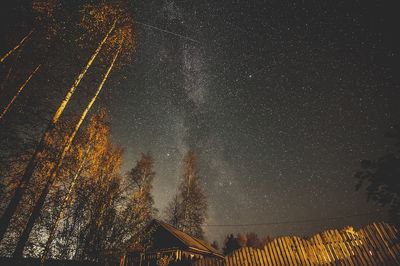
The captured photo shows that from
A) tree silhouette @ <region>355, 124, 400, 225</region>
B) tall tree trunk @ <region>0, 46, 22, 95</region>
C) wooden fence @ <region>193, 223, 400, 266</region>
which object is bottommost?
tree silhouette @ <region>355, 124, 400, 225</region>

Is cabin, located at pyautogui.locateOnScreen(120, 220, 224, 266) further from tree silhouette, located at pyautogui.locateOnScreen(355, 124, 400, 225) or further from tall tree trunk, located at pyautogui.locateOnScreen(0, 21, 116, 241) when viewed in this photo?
tree silhouette, located at pyautogui.locateOnScreen(355, 124, 400, 225)

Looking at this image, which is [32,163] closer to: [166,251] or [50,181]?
[50,181]

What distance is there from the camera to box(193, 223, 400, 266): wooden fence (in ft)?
21.4

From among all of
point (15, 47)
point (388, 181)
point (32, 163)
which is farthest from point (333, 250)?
point (15, 47)

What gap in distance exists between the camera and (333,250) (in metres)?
7.46

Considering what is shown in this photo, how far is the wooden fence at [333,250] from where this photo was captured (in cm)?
652

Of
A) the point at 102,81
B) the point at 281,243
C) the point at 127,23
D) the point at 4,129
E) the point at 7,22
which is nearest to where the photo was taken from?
the point at 7,22

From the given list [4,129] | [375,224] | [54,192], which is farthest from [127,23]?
[375,224]

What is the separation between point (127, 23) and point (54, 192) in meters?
11.2

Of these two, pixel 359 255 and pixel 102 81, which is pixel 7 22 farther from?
pixel 359 255

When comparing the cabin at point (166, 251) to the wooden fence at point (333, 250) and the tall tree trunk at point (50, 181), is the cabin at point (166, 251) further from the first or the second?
the tall tree trunk at point (50, 181)

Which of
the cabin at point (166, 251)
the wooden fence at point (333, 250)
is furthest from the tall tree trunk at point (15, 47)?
the wooden fence at point (333, 250)

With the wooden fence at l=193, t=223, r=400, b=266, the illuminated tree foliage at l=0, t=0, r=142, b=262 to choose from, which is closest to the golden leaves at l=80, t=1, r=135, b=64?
the illuminated tree foliage at l=0, t=0, r=142, b=262

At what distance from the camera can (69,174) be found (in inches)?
540
